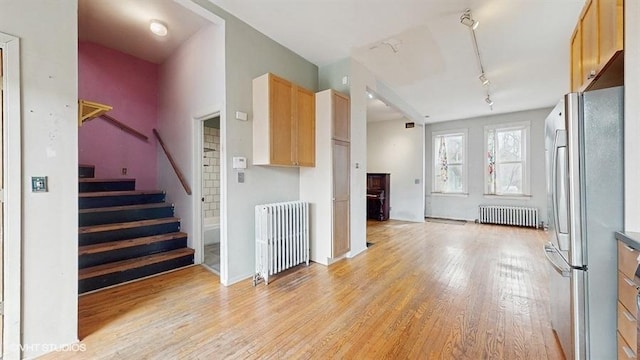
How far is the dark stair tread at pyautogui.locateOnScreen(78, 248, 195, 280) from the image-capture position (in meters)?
2.71

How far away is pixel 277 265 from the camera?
123 inches

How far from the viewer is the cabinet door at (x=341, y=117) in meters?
3.56

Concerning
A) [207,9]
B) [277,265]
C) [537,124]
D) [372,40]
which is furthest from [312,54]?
[537,124]

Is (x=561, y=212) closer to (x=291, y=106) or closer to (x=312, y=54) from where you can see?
(x=291, y=106)

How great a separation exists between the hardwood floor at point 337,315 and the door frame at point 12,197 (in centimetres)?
34

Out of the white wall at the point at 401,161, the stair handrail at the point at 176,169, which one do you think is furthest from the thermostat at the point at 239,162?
the white wall at the point at 401,161

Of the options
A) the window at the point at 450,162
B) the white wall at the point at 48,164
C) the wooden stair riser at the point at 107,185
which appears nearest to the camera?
the white wall at the point at 48,164

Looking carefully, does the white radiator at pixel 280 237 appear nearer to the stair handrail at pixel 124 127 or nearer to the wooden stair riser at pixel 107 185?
the wooden stair riser at pixel 107 185

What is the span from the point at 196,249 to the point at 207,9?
302cm

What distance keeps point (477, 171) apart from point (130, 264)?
806cm

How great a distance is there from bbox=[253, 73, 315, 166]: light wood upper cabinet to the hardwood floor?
1.53 meters

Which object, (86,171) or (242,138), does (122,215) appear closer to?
(86,171)

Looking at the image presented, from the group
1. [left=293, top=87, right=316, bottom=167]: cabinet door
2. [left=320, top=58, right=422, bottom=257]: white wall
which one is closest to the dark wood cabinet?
[left=320, top=58, right=422, bottom=257]: white wall

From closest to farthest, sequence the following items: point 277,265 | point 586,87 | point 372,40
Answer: point 586,87 → point 277,265 → point 372,40
